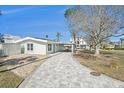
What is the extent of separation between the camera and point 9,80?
992 cm

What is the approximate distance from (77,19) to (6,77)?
19.5 metres

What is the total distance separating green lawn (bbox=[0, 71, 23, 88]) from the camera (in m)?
9.06

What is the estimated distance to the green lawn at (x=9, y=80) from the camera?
9.06 meters

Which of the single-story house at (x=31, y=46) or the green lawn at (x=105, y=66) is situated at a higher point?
the single-story house at (x=31, y=46)

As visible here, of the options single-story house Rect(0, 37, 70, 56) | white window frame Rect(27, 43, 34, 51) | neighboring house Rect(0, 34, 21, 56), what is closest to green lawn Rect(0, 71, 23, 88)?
neighboring house Rect(0, 34, 21, 56)

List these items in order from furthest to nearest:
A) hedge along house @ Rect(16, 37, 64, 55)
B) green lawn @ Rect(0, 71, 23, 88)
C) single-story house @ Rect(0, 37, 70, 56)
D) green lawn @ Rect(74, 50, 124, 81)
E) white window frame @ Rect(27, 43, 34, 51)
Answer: white window frame @ Rect(27, 43, 34, 51), hedge along house @ Rect(16, 37, 64, 55), single-story house @ Rect(0, 37, 70, 56), green lawn @ Rect(74, 50, 124, 81), green lawn @ Rect(0, 71, 23, 88)

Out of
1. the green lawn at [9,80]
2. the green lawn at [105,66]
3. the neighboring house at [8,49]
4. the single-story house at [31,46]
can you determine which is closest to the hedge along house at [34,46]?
the single-story house at [31,46]

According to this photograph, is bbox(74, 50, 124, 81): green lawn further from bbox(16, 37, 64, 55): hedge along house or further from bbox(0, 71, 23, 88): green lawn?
bbox(16, 37, 64, 55): hedge along house

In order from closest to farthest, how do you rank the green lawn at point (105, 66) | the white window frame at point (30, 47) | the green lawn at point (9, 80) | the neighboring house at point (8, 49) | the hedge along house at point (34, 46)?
the green lawn at point (9, 80) < the green lawn at point (105, 66) < the neighboring house at point (8, 49) < the hedge along house at point (34, 46) < the white window frame at point (30, 47)

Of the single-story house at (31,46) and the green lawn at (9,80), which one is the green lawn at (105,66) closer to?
the green lawn at (9,80)
